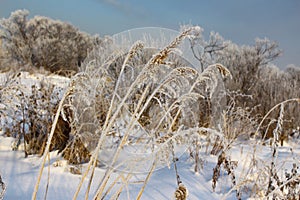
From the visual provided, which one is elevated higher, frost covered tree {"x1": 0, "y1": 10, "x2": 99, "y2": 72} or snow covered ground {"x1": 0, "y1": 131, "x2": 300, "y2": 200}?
frost covered tree {"x1": 0, "y1": 10, "x2": 99, "y2": 72}

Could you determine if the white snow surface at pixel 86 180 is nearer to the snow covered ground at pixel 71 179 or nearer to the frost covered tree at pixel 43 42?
the snow covered ground at pixel 71 179

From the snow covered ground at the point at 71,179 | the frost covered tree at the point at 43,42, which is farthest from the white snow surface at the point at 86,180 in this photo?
the frost covered tree at the point at 43,42

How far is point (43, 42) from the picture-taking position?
18.3 metres

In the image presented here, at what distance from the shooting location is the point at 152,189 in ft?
9.20

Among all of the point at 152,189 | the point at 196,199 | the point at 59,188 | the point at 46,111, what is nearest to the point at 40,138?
the point at 46,111

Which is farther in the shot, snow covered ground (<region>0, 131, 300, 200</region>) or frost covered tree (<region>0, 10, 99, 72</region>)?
frost covered tree (<region>0, 10, 99, 72</region>)

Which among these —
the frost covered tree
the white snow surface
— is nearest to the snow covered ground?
the white snow surface


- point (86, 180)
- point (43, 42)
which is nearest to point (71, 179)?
point (86, 180)

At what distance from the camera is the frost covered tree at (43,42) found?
1795cm

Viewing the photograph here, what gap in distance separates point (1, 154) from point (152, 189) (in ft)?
5.70

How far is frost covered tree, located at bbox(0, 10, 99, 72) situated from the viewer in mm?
17953

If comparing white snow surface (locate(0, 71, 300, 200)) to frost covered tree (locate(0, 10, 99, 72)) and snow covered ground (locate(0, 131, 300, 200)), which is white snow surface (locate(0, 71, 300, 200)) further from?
frost covered tree (locate(0, 10, 99, 72))

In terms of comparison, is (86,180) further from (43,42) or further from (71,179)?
(43,42)

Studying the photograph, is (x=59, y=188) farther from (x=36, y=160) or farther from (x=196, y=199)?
(x=196, y=199)
